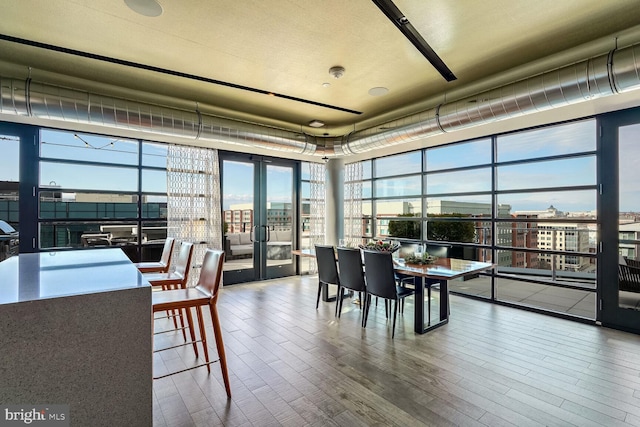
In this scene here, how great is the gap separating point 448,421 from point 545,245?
3496 millimetres

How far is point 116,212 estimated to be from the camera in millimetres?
5043

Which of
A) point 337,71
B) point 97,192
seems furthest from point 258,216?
point 337,71

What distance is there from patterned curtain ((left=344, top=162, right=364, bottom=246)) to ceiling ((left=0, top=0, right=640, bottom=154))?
9.47ft

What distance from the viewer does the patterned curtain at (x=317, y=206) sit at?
7090mm

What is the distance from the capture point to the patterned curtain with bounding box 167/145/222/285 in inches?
208

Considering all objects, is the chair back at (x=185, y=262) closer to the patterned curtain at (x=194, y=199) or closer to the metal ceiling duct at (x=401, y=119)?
the metal ceiling duct at (x=401, y=119)

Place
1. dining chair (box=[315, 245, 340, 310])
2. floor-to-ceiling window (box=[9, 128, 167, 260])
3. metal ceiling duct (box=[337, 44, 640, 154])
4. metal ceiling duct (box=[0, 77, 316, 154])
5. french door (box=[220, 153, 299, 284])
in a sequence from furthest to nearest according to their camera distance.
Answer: french door (box=[220, 153, 299, 284]) < floor-to-ceiling window (box=[9, 128, 167, 260]) < dining chair (box=[315, 245, 340, 310]) < metal ceiling duct (box=[0, 77, 316, 154]) < metal ceiling duct (box=[337, 44, 640, 154])

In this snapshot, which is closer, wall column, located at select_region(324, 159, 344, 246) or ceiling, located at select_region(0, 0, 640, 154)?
ceiling, located at select_region(0, 0, 640, 154)

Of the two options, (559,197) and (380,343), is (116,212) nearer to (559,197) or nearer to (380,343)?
(380,343)

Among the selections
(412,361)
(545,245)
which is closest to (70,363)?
(412,361)

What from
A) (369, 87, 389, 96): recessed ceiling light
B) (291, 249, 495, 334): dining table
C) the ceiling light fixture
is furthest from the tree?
the ceiling light fixture

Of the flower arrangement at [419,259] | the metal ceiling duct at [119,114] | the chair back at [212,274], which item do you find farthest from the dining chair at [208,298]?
the flower arrangement at [419,259]

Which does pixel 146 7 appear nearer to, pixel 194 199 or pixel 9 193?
pixel 194 199

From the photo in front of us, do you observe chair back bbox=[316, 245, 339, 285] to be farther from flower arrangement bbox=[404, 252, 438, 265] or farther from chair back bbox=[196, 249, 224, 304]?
chair back bbox=[196, 249, 224, 304]
